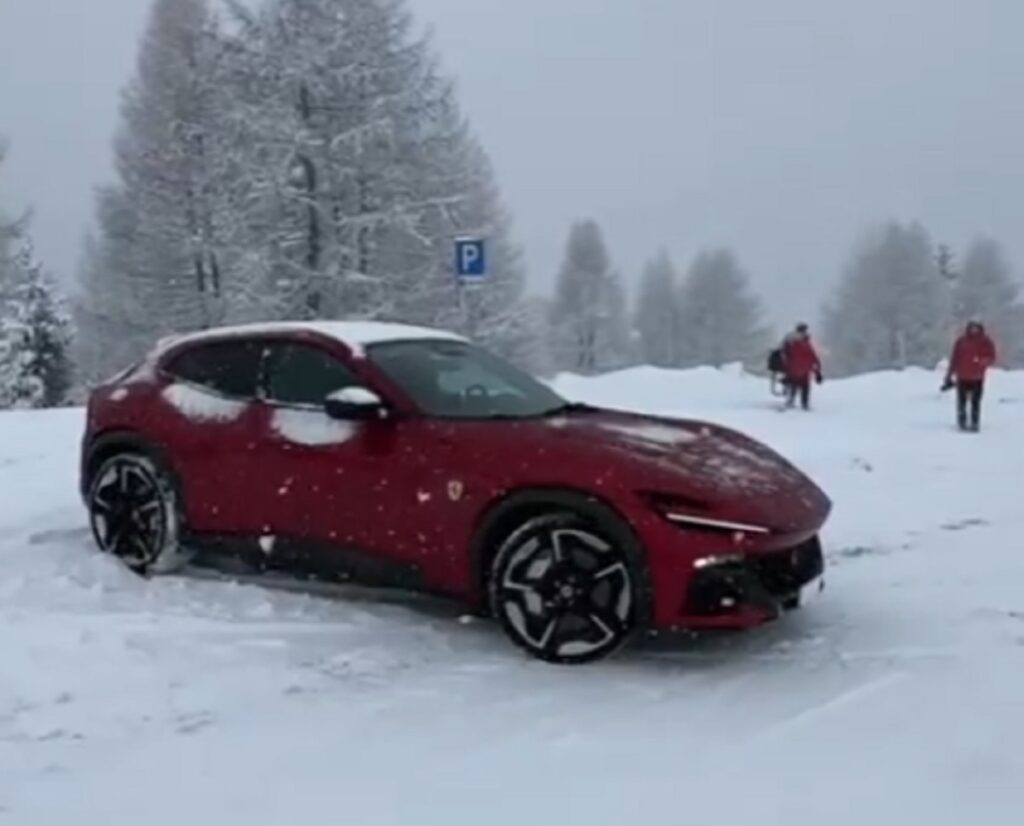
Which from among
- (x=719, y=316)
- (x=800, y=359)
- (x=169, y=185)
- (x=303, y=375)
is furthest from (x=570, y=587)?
(x=719, y=316)

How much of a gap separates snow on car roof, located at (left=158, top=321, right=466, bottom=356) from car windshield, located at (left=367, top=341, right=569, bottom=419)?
7cm

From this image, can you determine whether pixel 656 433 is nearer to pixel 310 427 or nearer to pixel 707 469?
pixel 707 469

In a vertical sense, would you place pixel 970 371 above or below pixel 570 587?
above

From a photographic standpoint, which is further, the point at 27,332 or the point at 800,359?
the point at 27,332

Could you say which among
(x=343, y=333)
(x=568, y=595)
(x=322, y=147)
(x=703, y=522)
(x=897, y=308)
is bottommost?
(x=568, y=595)

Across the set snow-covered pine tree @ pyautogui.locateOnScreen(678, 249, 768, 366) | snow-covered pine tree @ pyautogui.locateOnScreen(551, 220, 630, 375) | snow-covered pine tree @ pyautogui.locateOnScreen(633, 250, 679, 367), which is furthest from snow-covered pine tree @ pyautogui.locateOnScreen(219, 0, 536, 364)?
snow-covered pine tree @ pyautogui.locateOnScreen(633, 250, 679, 367)

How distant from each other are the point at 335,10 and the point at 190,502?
21.3 meters

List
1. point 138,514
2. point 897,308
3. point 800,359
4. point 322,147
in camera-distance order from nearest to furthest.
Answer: point 138,514 → point 800,359 → point 322,147 → point 897,308

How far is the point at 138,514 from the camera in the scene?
701cm

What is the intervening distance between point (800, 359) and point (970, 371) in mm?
3678

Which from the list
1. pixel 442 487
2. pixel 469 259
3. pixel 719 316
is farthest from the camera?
pixel 719 316

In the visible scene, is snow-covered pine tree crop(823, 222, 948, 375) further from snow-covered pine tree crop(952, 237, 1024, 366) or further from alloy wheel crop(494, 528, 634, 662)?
alloy wheel crop(494, 528, 634, 662)

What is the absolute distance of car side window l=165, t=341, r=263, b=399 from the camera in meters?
6.92

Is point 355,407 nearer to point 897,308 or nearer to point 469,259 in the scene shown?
point 469,259
